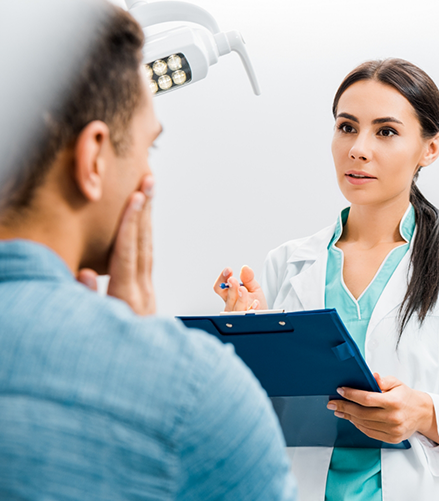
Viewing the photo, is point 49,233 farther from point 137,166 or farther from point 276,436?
point 276,436

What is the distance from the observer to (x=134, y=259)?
0.60 metres

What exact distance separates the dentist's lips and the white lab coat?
0.68 feet

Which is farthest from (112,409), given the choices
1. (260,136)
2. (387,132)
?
(260,136)

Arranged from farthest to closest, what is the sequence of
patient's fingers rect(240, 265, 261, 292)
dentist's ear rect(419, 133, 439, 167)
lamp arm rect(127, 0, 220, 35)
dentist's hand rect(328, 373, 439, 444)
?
dentist's ear rect(419, 133, 439, 167)
patient's fingers rect(240, 265, 261, 292)
lamp arm rect(127, 0, 220, 35)
dentist's hand rect(328, 373, 439, 444)

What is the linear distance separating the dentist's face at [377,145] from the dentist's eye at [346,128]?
0.01 metres

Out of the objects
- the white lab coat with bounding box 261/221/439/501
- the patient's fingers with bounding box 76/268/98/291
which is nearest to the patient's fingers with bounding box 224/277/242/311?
the white lab coat with bounding box 261/221/439/501

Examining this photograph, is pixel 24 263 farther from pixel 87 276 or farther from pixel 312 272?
pixel 312 272

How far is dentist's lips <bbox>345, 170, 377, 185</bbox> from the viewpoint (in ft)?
4.37

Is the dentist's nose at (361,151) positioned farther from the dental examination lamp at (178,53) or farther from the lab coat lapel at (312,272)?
the dental examination lamp at (178,53)

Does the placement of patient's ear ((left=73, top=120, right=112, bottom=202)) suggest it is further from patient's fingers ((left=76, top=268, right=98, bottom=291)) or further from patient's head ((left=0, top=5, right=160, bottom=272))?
patient's fingers ((left=76, top=268, right=98, bottom=291))

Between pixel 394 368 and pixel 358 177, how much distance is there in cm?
46

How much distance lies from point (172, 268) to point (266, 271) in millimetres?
639

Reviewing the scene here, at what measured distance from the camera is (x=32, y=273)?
17.4 inches

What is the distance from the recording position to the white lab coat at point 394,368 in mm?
1103
